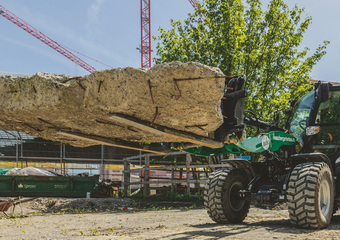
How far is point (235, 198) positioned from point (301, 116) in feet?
7.22

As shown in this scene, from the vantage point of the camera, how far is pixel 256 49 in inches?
660

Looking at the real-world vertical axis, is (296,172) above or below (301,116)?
below

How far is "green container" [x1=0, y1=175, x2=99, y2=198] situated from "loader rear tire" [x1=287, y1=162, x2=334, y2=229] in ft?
39.1

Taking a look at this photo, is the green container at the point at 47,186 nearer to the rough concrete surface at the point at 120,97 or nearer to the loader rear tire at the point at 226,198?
the loader rear tire at the point at 226,198

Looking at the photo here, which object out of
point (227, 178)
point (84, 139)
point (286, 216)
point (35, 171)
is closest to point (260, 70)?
point (286, 216)

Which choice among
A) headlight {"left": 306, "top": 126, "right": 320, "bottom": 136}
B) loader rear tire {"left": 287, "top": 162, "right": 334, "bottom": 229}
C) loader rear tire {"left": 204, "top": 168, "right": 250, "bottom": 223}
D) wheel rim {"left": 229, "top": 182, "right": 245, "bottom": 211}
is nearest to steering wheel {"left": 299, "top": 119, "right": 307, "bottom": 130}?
headlight {"left": 306, "top": 126, "right": 320, "bottom": 136}

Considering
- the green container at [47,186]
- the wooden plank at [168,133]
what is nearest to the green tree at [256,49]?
the green container at [47,186]

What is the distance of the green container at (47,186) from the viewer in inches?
609

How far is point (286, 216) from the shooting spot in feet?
28.9

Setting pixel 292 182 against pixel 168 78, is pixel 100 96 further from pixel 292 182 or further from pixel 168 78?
pixel 292 182

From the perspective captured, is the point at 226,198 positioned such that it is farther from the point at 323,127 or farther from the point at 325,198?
the point at 323,127

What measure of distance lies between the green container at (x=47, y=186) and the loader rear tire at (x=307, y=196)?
469 inches

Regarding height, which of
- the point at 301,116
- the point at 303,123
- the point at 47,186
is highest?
the point at 301,116

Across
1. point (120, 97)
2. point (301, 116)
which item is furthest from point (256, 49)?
point (120, 97)
